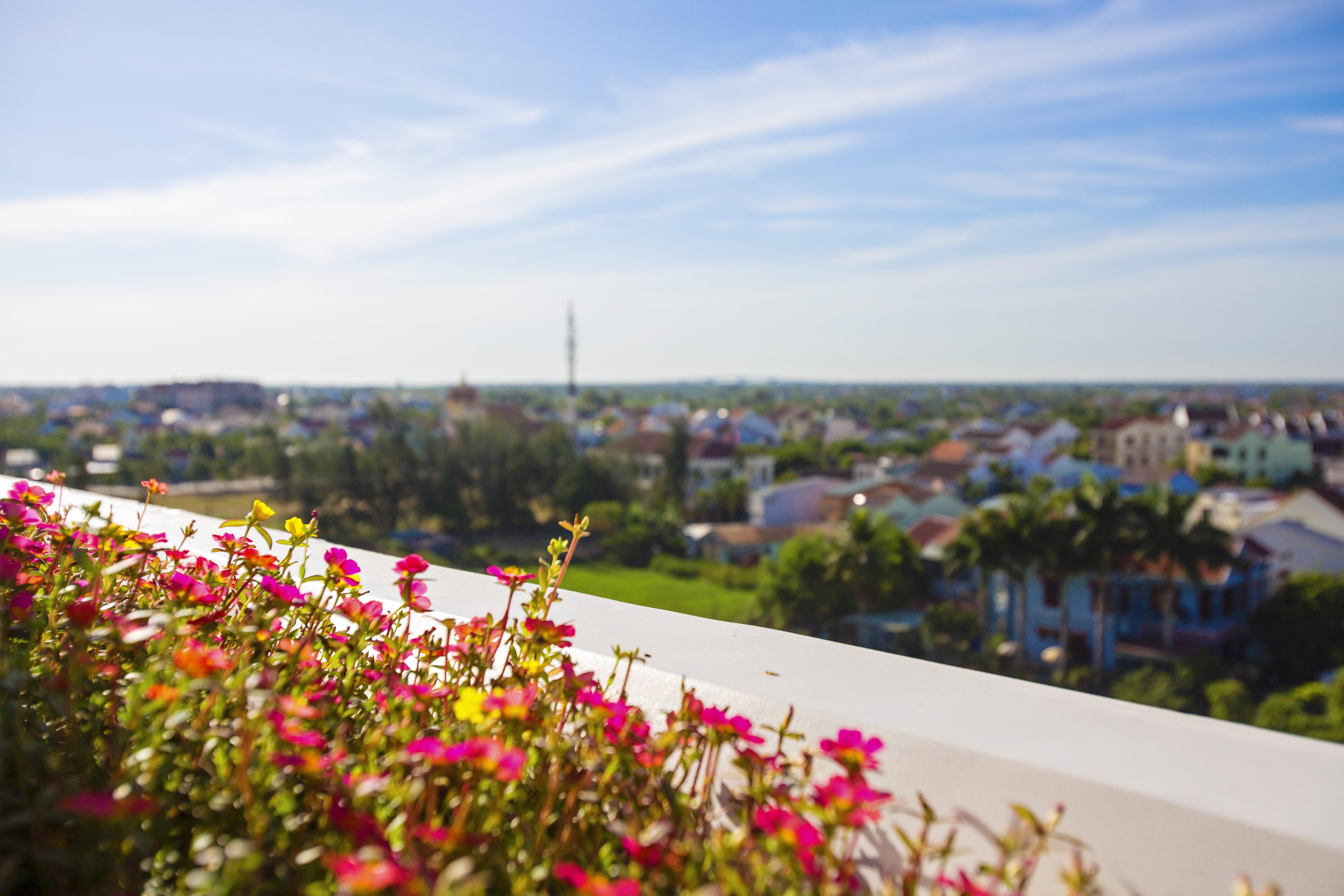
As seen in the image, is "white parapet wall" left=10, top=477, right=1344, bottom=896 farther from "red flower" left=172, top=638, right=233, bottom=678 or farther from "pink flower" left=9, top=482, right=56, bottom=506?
"pink flower" left=9, top=482, right=56, bottom=506

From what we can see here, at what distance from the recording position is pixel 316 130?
1101cm

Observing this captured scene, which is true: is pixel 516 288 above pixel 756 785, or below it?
above

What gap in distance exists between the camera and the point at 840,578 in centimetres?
1759

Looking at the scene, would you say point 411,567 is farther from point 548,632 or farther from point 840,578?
point 840,578

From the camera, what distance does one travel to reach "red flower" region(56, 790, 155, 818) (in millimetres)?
469

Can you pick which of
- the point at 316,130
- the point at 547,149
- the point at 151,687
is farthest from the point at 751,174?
the point at 151,687

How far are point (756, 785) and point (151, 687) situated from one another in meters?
0.48

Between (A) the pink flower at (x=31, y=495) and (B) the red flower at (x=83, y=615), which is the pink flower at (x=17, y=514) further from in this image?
(B) the red flower at (x=83, y=615)

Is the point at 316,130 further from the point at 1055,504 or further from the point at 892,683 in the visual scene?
the point at 1055,504

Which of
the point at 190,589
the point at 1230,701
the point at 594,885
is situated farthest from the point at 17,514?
the point at 1230,701

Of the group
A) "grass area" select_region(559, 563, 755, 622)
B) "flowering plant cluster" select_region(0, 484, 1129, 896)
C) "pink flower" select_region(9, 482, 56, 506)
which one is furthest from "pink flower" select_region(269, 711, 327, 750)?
"grass area" select_region(559, 563, 755, 622)

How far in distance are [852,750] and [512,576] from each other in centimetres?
45

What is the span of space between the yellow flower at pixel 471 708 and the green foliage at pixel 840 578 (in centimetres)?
1696

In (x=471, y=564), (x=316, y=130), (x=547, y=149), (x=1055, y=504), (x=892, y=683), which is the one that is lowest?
(x=471, y=564)
